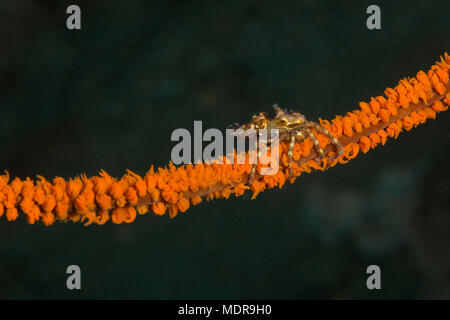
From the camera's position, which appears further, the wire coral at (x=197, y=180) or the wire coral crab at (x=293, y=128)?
the wire coral crab at (x=293, y=128)

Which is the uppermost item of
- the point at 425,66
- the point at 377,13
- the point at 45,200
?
the point at 377,13

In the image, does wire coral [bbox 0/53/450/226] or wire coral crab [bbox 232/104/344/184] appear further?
wire coral crab [bbox 232/104/344/184]

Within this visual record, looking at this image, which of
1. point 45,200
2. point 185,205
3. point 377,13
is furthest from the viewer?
point 377,13

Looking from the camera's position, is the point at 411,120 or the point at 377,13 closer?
the point at 411,120

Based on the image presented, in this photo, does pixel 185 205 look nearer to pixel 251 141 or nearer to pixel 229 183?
pixel 229 183

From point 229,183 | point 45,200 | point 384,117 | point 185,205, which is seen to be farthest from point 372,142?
point 45,200

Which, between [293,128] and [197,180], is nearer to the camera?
[197,180]

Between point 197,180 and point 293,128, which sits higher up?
point 293,128

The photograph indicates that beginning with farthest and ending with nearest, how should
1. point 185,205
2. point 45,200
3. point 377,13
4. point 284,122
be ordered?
point 377,13, point 284,122, point 185,205, point 45,200
